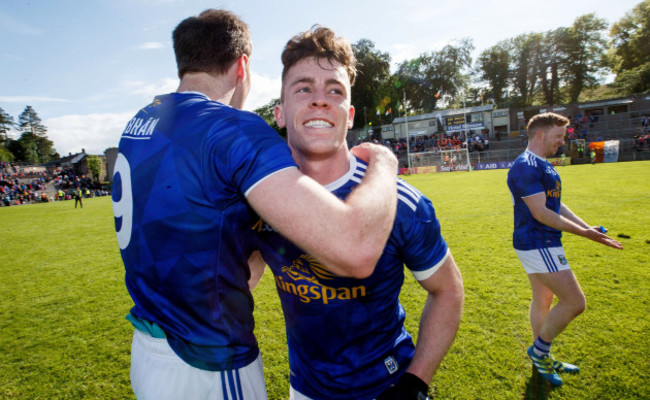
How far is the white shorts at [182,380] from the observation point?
138 centimetres

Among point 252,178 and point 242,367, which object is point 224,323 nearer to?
point 242,367

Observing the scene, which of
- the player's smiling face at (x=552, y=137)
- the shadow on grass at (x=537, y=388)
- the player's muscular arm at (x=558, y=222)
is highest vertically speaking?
the player's smiling face at (x=552, y=137)

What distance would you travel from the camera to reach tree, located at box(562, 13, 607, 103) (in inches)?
2440

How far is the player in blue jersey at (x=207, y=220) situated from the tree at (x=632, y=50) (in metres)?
79.7

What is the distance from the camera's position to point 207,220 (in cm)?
130

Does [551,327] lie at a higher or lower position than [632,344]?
higher

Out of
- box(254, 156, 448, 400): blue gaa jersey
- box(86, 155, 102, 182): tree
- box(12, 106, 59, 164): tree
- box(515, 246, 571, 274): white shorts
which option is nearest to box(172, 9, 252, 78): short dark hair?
box(254, 156, 448, 400): blue gaa jersey

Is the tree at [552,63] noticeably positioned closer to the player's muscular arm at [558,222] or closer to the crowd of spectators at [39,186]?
the player's muscular arm at [558,222]

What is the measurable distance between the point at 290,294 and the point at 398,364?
31.5 inches

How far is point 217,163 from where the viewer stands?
1230 millimetres

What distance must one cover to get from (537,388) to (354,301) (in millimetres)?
3144

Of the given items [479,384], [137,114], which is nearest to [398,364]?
[137,114]

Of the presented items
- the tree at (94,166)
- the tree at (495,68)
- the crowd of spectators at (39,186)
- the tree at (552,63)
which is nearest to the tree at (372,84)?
the tree at (495,68)

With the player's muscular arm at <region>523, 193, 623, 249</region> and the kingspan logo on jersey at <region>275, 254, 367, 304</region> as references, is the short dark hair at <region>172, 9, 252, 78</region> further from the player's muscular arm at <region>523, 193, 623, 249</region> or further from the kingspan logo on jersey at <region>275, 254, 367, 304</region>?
the player's muscular arm at <region>523, 193, 623, 249</region>
